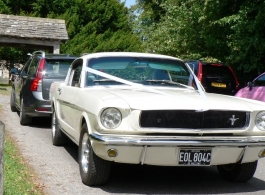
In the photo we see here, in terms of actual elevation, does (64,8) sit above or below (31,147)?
above

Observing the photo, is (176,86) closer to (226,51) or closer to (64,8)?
(226,51)

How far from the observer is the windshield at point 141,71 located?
24.1ft

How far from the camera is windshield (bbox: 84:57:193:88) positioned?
24.1ft

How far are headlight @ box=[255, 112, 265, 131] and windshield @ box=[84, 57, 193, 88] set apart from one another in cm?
152

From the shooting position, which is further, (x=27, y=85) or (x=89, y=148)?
(x=27, y=85)

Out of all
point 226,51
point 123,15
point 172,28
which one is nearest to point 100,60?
point 226,51

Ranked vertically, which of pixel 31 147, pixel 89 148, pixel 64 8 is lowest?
pixel 31 147

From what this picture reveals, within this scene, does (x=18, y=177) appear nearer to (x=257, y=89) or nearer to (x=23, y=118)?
(x=23, y=118)

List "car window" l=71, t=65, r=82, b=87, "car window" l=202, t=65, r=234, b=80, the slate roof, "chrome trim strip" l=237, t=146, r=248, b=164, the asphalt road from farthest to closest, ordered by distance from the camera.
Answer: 1. the slate roof
2. "car window" l=202, t=65, r=234, b=80
3. "car window" l=71, t=65, r=82, b=87
4. the asphalt road
5. "chrome trim strip" l=237, t=146, r=248, b=164

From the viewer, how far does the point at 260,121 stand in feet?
20.9

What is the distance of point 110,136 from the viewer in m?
5.82

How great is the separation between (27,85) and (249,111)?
6.48m

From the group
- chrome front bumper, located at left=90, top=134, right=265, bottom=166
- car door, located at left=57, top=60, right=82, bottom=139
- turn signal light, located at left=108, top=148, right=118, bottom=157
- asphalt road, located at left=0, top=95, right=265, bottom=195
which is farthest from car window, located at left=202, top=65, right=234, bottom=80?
turn signal light, located at left=108, top=148, right=118, bottom=157

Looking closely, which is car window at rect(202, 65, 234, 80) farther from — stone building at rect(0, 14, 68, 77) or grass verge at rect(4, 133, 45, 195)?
stone building at rect(0, 14, 68, 77)
